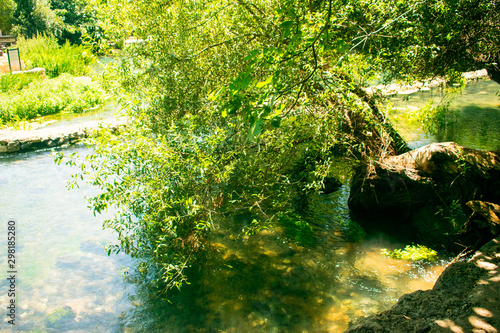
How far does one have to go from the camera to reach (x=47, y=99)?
1534cm

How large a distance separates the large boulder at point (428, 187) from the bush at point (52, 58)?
55.6ft

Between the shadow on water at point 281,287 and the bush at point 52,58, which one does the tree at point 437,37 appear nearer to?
the shadow on water at point 281,287

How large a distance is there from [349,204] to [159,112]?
13.8 ft

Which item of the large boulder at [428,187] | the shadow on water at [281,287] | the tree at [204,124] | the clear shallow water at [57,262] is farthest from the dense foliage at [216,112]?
the clear shallow water at [57,262]

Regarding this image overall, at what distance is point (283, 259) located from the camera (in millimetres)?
6285

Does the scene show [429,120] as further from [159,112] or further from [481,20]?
[159,112]

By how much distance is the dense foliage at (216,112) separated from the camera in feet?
17.3

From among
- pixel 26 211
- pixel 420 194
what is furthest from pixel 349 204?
pixel 26 211

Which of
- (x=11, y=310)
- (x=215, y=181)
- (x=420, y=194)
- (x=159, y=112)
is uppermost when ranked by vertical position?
(x=159, y=112)

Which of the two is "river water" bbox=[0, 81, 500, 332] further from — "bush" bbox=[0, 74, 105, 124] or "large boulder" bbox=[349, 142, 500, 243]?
"bush" bbox=[0, 74, 105, 124]

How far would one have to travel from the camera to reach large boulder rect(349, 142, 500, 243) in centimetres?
646

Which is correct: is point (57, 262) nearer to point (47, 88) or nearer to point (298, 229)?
point (298, 229)

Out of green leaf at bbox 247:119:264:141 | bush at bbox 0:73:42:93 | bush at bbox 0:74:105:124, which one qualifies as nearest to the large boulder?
green leaf at bbox 247:119:264:141

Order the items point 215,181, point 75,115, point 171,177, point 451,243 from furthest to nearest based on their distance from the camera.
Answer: point 75,115 → point 451,243 → point 215,181 → point 171,177
